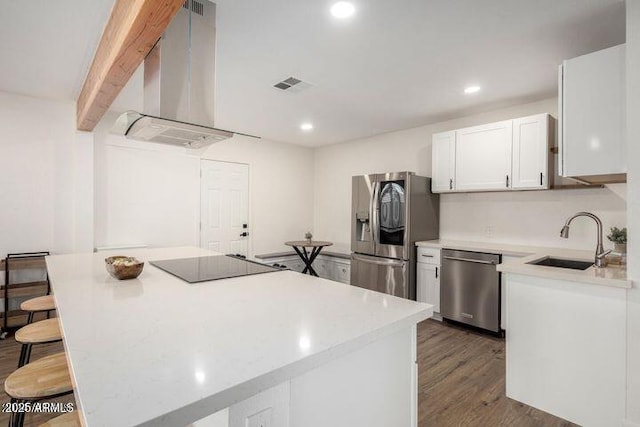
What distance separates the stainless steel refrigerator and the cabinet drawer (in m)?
0.08

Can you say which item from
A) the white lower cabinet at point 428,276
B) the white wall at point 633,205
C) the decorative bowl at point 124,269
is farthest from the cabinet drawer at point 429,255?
the decorative bowl at point 124,269

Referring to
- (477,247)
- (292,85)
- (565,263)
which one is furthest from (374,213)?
(565,263)

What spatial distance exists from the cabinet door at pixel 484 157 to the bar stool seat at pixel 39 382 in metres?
3.79

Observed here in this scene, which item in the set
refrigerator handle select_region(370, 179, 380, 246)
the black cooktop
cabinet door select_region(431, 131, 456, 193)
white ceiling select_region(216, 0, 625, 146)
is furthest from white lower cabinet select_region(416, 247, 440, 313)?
the black cooktop

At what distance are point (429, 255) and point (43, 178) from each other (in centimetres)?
451

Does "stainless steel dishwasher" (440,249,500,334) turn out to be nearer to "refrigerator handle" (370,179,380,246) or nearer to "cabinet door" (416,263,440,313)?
"cabinet door" (416,263,440,313)

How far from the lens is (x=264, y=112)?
13.1ft

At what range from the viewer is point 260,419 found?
36.4 inches

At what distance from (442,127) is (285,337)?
13.2 ft

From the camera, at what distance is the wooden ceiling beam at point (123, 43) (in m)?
1.50

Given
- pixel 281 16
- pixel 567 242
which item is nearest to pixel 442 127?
pixel 567 242

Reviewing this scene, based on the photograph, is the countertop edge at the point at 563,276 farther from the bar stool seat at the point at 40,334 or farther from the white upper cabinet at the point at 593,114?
the bar stool seat at the point at 40,334

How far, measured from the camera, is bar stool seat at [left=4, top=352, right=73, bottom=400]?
1.23 metres

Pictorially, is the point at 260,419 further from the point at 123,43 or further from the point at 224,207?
the point at 224,207
